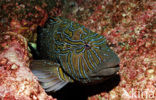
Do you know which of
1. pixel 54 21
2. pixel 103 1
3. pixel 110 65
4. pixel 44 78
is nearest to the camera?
pixel 110 65

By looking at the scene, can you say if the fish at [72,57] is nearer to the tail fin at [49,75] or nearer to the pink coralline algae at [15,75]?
the tail fin at [49,75]

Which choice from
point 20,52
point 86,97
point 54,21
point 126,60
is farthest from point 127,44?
point 20,52

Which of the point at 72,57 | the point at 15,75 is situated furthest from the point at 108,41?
the point at 15,75

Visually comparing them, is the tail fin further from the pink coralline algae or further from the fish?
the pink coralline algae

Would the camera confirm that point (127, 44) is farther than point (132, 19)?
No

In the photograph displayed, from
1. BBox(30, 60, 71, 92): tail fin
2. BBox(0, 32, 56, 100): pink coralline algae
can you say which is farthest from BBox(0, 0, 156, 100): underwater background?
BBox(30, 60, 71, 92): tail fin

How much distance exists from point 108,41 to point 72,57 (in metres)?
1.21

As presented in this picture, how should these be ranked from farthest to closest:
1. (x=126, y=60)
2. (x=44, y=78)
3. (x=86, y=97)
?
(x=86, y=97) < (x=44, y=78) < (x=126, y=60)

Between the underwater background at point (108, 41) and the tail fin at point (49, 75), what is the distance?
19cm

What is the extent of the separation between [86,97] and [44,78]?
1.24m

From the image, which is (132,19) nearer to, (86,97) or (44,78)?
(86,97)

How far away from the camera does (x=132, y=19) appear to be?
12.4ft

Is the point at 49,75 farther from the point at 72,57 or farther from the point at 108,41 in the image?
the point at 108,41

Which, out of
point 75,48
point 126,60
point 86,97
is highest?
point 75,48
